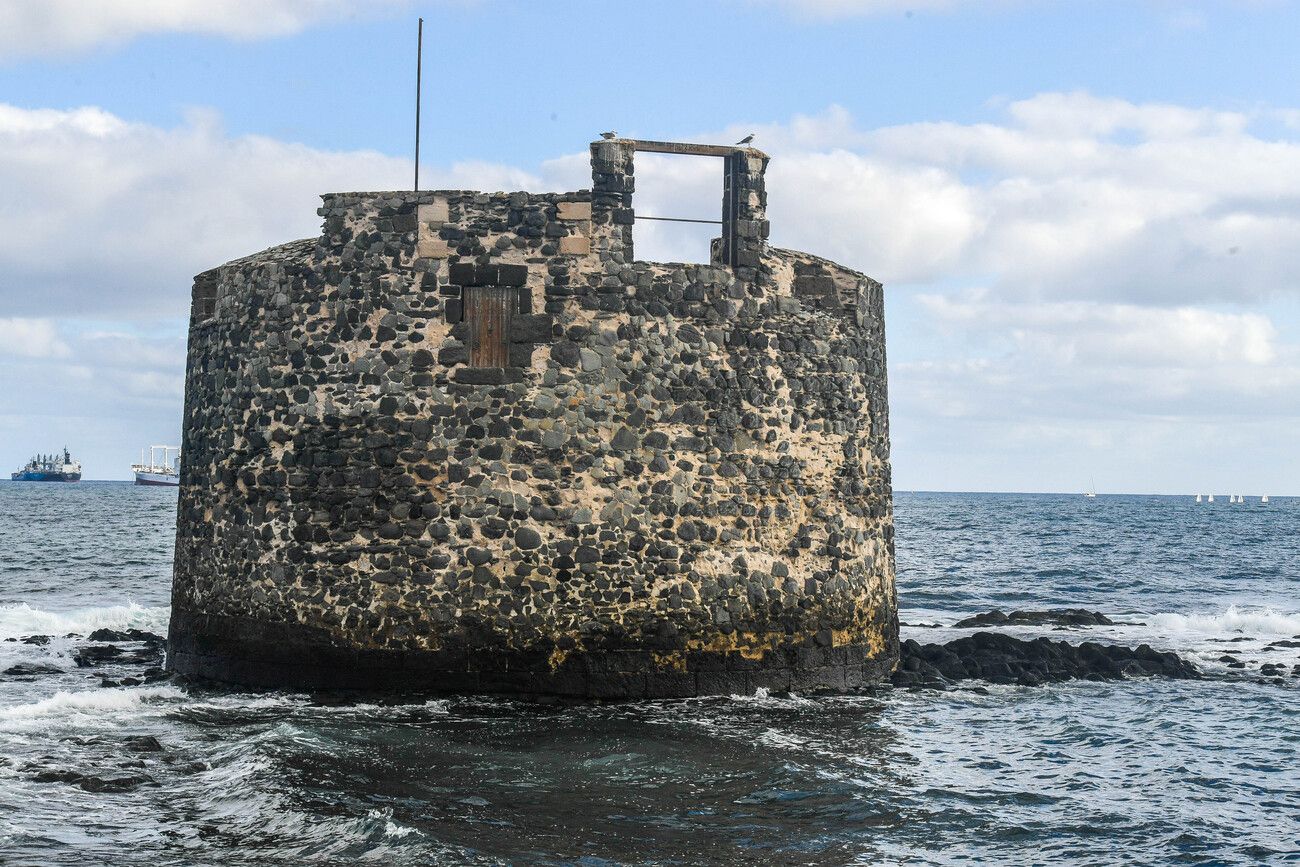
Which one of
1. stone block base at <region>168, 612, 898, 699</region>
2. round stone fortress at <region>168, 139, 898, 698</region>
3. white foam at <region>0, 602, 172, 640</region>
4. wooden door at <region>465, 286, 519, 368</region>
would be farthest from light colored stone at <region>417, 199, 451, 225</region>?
white foam at <region>0, 602, 172, 640</region>

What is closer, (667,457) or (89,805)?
(89,805)

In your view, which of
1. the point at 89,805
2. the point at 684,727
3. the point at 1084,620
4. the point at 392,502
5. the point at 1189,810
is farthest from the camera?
the point at 1084,620

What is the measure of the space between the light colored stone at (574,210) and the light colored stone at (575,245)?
0.66 ft

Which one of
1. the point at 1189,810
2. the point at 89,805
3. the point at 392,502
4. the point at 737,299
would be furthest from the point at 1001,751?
the point at 89,805

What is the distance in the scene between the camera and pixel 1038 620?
29609 mm

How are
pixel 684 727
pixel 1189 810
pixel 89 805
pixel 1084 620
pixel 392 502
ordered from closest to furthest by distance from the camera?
pixel 89 805 < pixel 1189 810 < pixel 684 727 < pixel 392 502 < pixel 1084 620

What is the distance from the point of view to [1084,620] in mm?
29516

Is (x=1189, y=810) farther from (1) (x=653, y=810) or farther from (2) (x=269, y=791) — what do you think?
(2) (x=269, y=791)

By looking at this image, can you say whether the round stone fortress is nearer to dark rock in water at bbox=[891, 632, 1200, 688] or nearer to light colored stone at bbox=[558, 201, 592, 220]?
light colored stone at bbox=[558, 201, 592, 220]

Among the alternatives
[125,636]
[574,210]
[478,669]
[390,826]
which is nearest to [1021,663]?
[478,669]

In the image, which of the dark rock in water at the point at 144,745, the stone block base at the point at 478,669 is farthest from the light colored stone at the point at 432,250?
the dark rock in water at the point at 144,745

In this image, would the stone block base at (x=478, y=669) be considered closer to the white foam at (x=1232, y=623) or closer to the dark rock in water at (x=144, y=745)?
the dark rock in water at (x=144, y=745)

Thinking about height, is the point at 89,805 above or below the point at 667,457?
below

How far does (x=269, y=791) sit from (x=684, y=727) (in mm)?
4198
